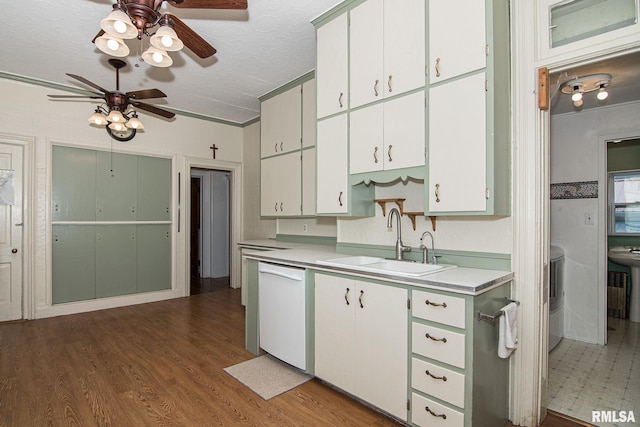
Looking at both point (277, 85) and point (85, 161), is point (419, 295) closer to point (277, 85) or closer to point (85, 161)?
point (277, 85)

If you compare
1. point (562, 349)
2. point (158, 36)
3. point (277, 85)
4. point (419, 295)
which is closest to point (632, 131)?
point (562, 349)

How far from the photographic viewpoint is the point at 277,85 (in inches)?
163

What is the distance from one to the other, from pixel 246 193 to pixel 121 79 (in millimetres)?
2429

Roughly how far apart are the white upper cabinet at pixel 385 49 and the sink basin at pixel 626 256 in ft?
11.7

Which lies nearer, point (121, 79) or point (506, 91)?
point (506, 91)

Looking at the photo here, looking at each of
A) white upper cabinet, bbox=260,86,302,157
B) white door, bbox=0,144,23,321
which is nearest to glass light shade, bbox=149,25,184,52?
white upper cabinet, bbox=260,86,302,157

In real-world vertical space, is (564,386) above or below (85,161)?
below

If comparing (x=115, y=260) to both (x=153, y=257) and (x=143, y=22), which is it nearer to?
(x=153, y=257)

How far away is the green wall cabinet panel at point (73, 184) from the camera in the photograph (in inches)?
162

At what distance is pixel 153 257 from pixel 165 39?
3645mm

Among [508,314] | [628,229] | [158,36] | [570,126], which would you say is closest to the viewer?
[508,314]

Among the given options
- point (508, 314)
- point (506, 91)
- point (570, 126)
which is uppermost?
point (570, 126)

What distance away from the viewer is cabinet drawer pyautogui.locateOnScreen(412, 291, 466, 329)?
1662mm

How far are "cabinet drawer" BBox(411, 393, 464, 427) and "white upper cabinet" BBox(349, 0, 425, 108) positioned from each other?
188cm
